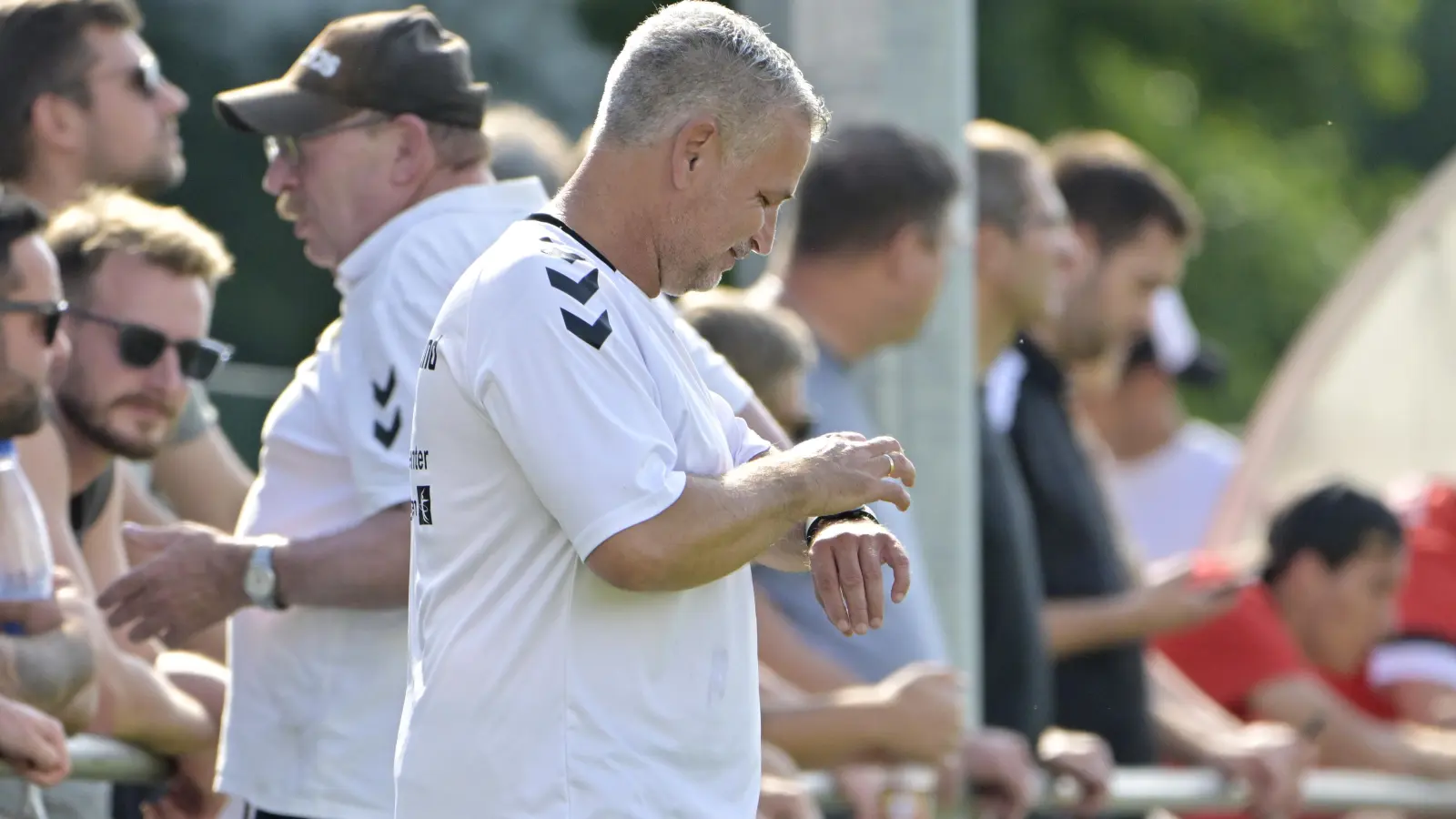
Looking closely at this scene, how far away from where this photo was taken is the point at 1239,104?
17969 mm

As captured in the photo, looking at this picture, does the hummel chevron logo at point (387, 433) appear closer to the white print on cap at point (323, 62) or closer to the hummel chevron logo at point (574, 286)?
the white print on cap at point (323, 62)

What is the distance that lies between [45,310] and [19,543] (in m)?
0.39

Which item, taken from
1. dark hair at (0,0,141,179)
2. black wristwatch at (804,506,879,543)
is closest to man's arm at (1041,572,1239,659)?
dark hair at (0,0,141,179)

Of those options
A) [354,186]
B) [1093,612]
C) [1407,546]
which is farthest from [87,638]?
[1407,546]

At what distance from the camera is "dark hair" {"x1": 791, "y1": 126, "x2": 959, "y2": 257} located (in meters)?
5.64

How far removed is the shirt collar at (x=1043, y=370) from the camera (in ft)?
20.7

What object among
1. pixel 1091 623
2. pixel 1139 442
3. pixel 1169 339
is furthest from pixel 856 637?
pixel 1169 339

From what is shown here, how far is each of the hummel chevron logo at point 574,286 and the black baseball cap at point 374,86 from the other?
3.97 ft

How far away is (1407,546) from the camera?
7840mm

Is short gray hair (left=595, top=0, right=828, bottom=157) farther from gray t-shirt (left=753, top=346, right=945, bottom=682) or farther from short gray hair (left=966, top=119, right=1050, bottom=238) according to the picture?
short gray hair (left=966, top=119, right=1050, bottom=238)

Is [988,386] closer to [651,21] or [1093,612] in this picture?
[1093,612]

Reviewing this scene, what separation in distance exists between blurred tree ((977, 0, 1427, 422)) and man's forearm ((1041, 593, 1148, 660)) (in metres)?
8.83

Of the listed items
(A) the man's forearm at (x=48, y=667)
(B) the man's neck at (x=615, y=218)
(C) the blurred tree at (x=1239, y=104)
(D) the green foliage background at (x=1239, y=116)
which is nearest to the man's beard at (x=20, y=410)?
(A) the man's forearm at (x=48, y=667)

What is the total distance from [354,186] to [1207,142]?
1446cm
